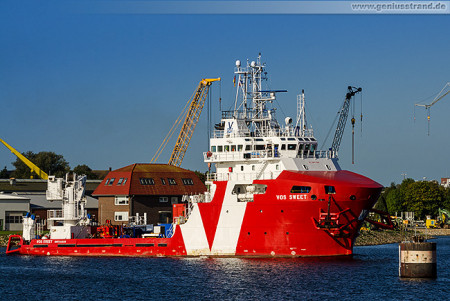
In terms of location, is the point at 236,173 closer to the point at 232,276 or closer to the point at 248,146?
the point at 248,146

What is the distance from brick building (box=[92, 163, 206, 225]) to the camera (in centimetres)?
8256

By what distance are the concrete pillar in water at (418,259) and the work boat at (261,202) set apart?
765 cm

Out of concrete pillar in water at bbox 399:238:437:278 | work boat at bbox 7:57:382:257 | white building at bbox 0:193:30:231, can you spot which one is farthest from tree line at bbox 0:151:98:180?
concrete pillar in water at bbox 399:238:437:278

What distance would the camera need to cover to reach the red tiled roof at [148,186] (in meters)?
83.1

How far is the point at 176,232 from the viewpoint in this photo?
6138 cm

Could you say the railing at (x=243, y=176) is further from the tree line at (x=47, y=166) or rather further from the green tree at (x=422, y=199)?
the tree line at (x=47, y=166)

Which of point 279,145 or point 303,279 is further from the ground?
point 279,145

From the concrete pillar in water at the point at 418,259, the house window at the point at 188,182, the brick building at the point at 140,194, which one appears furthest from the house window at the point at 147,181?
the concrete pillar in water at the point at 418,259

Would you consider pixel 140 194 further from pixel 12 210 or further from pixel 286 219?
pixel 286 219

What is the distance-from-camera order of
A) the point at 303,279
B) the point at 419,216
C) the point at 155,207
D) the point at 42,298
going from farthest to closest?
1. the point at 419,216
2. the point at 155,207
3. the point at 303,279
4. the point at 42,298

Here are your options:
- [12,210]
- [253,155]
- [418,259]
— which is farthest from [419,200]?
[418,259]

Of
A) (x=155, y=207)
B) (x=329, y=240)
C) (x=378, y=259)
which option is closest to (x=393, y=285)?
(x=329, y=240)

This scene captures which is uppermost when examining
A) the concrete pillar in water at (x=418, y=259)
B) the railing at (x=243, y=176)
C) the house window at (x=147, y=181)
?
the house window at (x=147, y=181)

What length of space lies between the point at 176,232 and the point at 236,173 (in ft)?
21.4
